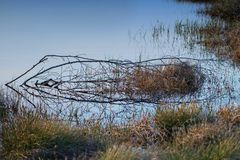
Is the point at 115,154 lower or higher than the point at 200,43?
higher

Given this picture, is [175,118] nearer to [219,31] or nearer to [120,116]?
[120,116]

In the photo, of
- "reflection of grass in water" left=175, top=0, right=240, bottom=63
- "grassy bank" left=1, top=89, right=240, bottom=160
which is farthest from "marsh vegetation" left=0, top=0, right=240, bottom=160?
"reflection of grass in water" left=175, top=0, right=240, bottom=63

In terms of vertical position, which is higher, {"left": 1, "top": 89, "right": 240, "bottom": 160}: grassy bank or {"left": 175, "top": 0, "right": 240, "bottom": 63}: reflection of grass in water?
{"left": 1, "top": 89, "right": 240, "bottom": 160}: grassy bank

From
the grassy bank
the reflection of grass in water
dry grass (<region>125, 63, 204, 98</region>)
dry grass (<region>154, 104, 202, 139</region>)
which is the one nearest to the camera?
the grassy bank

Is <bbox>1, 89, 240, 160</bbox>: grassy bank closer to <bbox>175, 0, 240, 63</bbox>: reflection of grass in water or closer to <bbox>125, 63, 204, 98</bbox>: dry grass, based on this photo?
<bbox>125, 63, 204, 98</bbox>: dry grass

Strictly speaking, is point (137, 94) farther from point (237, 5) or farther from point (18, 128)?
point (237, 5)

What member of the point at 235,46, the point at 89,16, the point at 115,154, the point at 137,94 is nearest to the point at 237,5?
the point at 89,16

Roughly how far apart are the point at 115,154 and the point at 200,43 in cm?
1372

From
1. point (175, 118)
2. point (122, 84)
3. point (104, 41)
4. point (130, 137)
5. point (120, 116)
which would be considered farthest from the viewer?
point (104, 41)

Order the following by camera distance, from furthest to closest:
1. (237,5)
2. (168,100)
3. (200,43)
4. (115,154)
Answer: (237,5) → (200,43) → (168,100) → (115,154)

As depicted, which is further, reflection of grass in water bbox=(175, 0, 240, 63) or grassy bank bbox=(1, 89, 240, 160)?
reflection of grass in water bbox=(175, 0, 240, 63)

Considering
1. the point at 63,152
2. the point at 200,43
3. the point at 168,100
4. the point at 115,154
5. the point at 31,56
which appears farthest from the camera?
the point at 200,43

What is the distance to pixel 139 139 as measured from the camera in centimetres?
798

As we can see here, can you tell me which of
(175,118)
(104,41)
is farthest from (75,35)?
(175,118)
